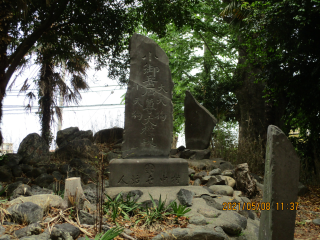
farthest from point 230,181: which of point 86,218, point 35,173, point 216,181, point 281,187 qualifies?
point 35,173

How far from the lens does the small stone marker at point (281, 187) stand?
Result: 2.43 metres

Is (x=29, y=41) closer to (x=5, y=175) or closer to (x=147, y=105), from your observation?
(x=5, y=175)

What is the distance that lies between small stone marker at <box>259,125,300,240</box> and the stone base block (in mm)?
2113

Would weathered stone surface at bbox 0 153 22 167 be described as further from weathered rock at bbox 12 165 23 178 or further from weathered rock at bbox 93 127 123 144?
weathered rock at bbox 93 127 123 144

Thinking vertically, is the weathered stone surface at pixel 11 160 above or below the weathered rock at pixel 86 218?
above

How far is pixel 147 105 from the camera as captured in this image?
4.77 meters

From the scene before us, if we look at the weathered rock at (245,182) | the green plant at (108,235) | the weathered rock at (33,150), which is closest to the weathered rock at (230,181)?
the weathered rock at (245,182)

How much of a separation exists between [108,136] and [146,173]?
4300 mm

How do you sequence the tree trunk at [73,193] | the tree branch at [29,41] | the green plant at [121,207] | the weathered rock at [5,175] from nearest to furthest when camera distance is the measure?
1. the tree trunk at [73,193]
2. the green plant at [121,207]
3. the weathered rock at [5,175]
4. the tree branch at [29,41]

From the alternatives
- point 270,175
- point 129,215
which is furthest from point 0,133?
point 270,175

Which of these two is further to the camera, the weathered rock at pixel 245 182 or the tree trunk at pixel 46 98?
the tree trunk at pixel 46 98

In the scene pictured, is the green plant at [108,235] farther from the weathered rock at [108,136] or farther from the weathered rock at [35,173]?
the weathered rock at [108,136]

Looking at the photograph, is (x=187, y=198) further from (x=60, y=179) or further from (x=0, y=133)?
(x=0, y=133)

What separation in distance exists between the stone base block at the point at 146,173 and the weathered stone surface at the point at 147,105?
257 millimetres
